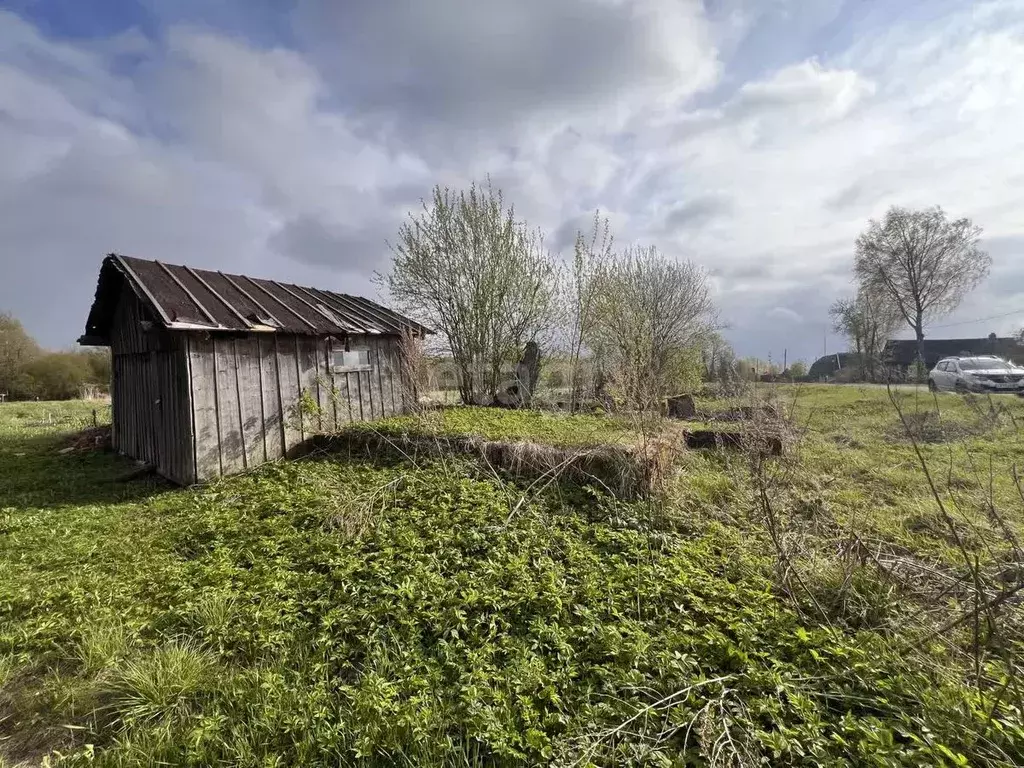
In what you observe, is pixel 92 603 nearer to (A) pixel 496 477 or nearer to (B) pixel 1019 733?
(A) pixel 496 477

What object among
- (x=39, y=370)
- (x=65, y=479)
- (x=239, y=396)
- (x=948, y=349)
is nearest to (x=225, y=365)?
(x=239, y=396)

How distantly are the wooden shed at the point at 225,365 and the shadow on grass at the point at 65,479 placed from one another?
1.35 ft

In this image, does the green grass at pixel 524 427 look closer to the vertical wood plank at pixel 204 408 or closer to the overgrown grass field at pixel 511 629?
the overgrown grass field at pixel 511 629

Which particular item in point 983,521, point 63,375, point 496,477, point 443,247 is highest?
point 443,247

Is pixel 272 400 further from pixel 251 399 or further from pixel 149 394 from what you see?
pixel 149 394

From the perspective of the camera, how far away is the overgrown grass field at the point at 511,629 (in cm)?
245

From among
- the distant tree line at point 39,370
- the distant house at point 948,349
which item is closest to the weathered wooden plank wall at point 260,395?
the distant tree line at point 39,370

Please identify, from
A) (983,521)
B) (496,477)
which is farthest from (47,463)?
(983,521)

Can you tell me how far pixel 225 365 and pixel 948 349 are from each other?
53797mm

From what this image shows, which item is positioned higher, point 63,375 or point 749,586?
point 63,375

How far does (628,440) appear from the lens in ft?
21.6

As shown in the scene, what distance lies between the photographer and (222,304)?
26.8 ft

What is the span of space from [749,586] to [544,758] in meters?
2.42

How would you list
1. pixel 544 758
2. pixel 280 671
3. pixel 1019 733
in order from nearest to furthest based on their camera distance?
pixel 1019 733, pixel 544 758, pixel 280 671
